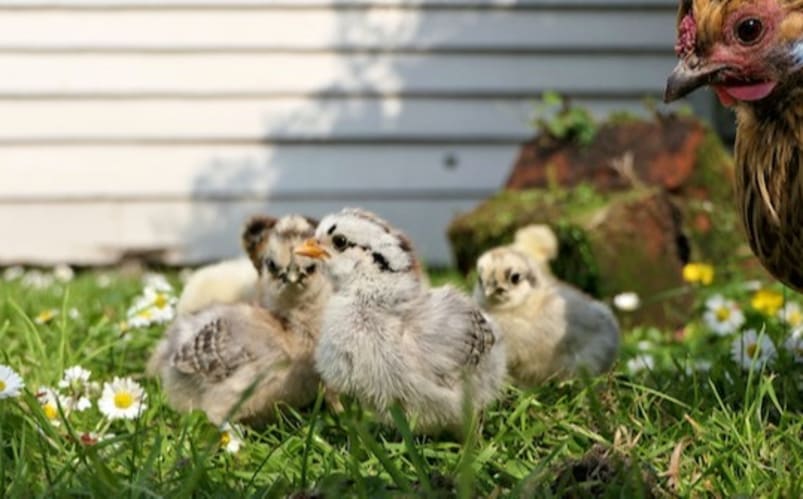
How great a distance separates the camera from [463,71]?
27.5 feet

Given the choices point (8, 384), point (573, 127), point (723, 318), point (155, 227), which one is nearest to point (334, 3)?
point (155, 227)

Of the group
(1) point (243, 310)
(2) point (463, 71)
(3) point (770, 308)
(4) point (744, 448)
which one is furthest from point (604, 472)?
(2) point (463, 71)

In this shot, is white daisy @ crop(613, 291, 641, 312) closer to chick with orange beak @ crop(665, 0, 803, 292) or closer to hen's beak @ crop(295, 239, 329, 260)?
chick with orange beak @ crop(665, 0, 803, 292)

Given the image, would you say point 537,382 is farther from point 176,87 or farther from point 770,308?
point 176,87

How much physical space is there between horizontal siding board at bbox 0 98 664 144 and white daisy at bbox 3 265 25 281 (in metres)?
0.86

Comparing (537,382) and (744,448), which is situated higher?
(744,448)

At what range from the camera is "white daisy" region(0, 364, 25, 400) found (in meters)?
2.63

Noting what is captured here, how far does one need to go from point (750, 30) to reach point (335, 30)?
5.71 meters

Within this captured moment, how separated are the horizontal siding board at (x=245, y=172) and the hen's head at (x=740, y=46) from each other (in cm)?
556

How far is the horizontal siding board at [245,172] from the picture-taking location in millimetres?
8188

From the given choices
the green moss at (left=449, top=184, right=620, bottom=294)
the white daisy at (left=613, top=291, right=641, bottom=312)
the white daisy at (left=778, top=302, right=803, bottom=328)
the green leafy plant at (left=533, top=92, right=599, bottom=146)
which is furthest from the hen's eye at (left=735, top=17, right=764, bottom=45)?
the green leafy plant at (left=533, top=92, right=599, bottom=146)

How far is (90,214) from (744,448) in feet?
20.3

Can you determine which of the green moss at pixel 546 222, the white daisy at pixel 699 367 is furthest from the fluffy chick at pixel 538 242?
the white daisy at pixel 699 367

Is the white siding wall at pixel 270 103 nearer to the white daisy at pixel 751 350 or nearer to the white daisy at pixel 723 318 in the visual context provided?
the white daisy at pixel 723 318
